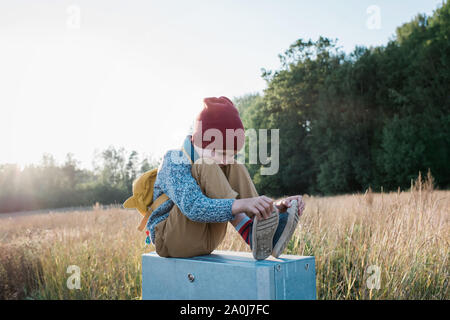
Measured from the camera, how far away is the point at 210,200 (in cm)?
159

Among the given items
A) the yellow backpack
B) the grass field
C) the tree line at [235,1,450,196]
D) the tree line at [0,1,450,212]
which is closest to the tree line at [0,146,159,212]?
the tree line at [0,1,450,212]

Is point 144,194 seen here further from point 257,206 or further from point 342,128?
point 342,128

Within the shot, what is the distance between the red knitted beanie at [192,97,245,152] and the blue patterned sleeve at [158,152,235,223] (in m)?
0.15

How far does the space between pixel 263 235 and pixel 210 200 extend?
0.88 ft

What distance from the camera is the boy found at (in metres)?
1.61

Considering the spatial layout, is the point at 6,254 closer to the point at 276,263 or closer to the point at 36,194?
A: the point at 276,263

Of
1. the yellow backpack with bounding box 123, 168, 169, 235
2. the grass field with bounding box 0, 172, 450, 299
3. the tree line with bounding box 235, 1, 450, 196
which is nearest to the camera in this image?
the yellow backpack with bounding box 123, 168, 169, 235

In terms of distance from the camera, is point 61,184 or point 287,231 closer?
point 287,231

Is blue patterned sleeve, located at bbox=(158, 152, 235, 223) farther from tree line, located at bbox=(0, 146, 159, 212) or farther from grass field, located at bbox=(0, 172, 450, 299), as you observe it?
tree line, located at bbox=(0, 146, 159, 212)

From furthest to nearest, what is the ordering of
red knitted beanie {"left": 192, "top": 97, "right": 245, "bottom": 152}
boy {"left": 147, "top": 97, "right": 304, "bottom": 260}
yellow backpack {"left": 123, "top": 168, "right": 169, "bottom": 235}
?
yellow backpack {"left": 123, "top": 168, "right": 169, "bottom": 235} < red knitted beanie {"left": 192, "top": 97, "right": 245, "bottom": 152} < boy {"left": 147, "top": 97, "right": 304, "bottom": 260}

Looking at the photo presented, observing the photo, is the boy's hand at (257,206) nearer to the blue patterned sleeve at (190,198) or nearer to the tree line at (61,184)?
the blue patterned sleeve at (190,198)

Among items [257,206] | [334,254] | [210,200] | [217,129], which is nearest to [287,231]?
[257,206]

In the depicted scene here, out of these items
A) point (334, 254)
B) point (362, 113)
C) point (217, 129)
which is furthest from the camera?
point (362, 113)

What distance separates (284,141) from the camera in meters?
22.0
